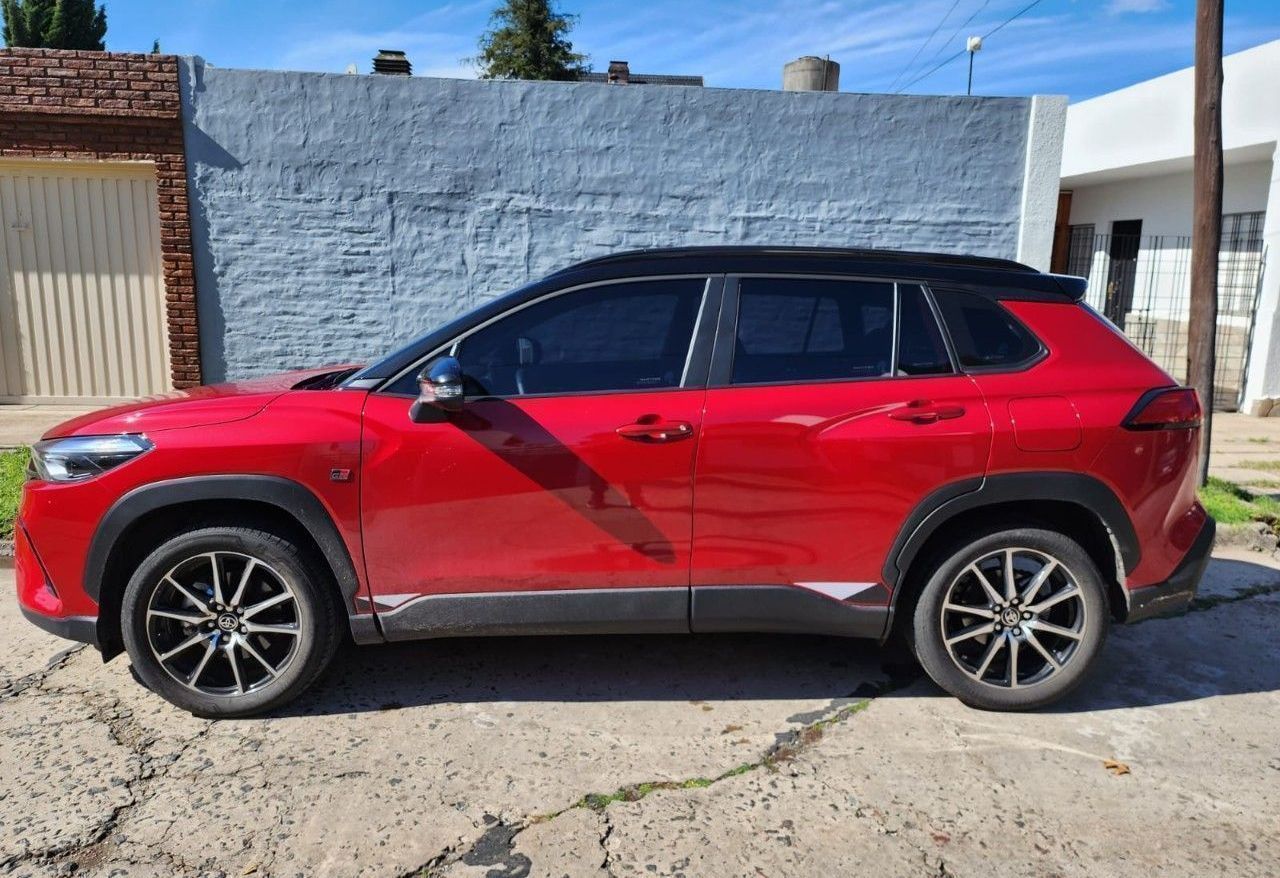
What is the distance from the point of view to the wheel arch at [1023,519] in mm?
3525

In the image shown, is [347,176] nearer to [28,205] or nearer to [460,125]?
[460,125]

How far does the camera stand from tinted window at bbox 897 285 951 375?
12.0 ft

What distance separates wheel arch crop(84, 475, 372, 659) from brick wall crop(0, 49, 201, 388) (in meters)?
5.95

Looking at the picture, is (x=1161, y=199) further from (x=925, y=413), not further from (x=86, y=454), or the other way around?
(x=86, y=454)

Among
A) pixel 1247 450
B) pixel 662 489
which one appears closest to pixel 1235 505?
pixel 1247 450

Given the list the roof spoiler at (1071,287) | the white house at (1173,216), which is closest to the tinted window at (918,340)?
the roof spoiler at (1071,287)

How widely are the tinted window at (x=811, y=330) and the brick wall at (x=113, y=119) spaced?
275 inches

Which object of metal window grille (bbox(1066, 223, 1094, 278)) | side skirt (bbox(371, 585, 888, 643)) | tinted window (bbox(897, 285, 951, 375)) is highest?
metal window grille (bbox(1066, 223, 1094, 278))

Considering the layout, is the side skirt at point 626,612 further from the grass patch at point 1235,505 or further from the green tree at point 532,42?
the green tree at point 532,42

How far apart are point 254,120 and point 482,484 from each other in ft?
22.3

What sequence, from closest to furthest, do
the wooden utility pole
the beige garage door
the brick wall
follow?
the wooden utility pole, the brick wall, the beige garage door

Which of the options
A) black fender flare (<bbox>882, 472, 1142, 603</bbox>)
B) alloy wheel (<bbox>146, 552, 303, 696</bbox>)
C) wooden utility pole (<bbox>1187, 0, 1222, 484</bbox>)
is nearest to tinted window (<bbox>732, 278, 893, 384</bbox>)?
black fender flare (<bbox>882, 472, 1142, 603</bbox>)

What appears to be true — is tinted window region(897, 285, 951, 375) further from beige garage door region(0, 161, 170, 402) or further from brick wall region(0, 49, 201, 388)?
beige garage door region(0, 161, 170, 402)

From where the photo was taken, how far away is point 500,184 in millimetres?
8875
